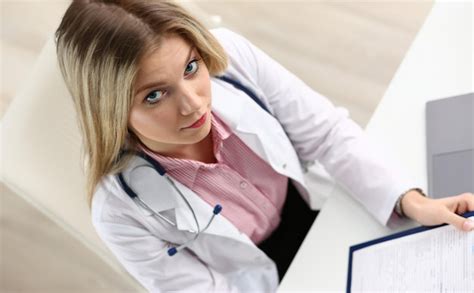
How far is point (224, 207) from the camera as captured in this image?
113 cm

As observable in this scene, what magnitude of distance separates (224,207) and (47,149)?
14.7 inches

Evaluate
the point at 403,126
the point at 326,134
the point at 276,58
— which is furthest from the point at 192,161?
the point at 276,58

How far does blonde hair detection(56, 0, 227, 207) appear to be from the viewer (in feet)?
2.66

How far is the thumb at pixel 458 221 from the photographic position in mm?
877

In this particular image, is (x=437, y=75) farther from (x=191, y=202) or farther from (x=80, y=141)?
(x=80, y=141)

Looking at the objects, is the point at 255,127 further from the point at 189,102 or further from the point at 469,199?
the point at 469,199

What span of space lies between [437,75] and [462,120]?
14 centimetres

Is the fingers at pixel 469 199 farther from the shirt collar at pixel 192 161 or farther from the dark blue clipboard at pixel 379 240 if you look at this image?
the shirt collar at pixel 192 161

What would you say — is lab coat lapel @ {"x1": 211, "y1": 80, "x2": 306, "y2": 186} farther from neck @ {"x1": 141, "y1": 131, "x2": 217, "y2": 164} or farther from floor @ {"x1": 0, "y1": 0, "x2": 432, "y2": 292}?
floor @ {"x1": 0, "y1": 0, "x2": 432, "y2": 292}

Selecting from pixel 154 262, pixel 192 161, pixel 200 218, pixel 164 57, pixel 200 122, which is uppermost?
pixel 164 57

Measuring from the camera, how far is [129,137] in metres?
1.00

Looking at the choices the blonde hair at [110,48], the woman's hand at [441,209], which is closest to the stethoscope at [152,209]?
the blonde hair at [110,48]

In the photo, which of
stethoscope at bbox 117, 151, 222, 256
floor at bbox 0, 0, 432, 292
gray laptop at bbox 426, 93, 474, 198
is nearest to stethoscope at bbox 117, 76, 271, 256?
stethoscope at bbox 117, 151, 222, 256

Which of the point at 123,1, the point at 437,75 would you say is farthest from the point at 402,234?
the point at 123,1
